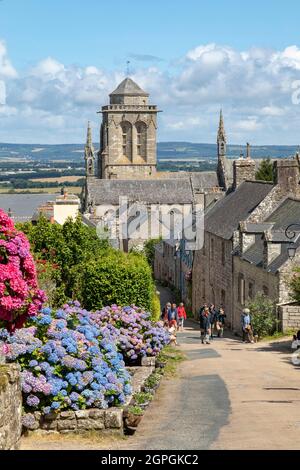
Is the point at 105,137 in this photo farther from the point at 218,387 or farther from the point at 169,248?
the point at 218,387

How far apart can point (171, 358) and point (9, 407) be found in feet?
45.6

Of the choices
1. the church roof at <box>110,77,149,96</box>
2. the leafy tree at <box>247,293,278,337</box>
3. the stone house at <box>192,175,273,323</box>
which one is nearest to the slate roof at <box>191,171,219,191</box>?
the church roof at <box>110,77,149,96</box>

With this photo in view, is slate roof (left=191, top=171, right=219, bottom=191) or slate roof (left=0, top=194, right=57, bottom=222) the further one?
slate roof (left=191, top=171, right=219, bottom=191)

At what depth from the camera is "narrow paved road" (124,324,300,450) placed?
13.7 meters

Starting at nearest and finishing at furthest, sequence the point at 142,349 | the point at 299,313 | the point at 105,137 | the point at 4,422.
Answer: the point at 4,422, the point at 142,349, the point at 299,313, the point at 105,137

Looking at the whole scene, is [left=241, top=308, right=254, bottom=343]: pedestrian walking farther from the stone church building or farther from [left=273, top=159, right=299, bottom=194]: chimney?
the stone church building

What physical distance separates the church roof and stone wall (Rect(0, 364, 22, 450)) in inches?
5289

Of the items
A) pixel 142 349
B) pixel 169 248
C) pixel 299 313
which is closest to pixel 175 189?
pixel 169 248

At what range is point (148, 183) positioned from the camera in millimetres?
114938

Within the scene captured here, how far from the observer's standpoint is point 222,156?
5384 inches

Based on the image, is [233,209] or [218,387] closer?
[218,387]

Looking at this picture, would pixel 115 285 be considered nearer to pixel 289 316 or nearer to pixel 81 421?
pixel 289 316

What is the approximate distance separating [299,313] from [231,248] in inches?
330

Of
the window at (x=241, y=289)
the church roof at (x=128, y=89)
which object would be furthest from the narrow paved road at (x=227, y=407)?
the church roof at (x=128, y=89)
